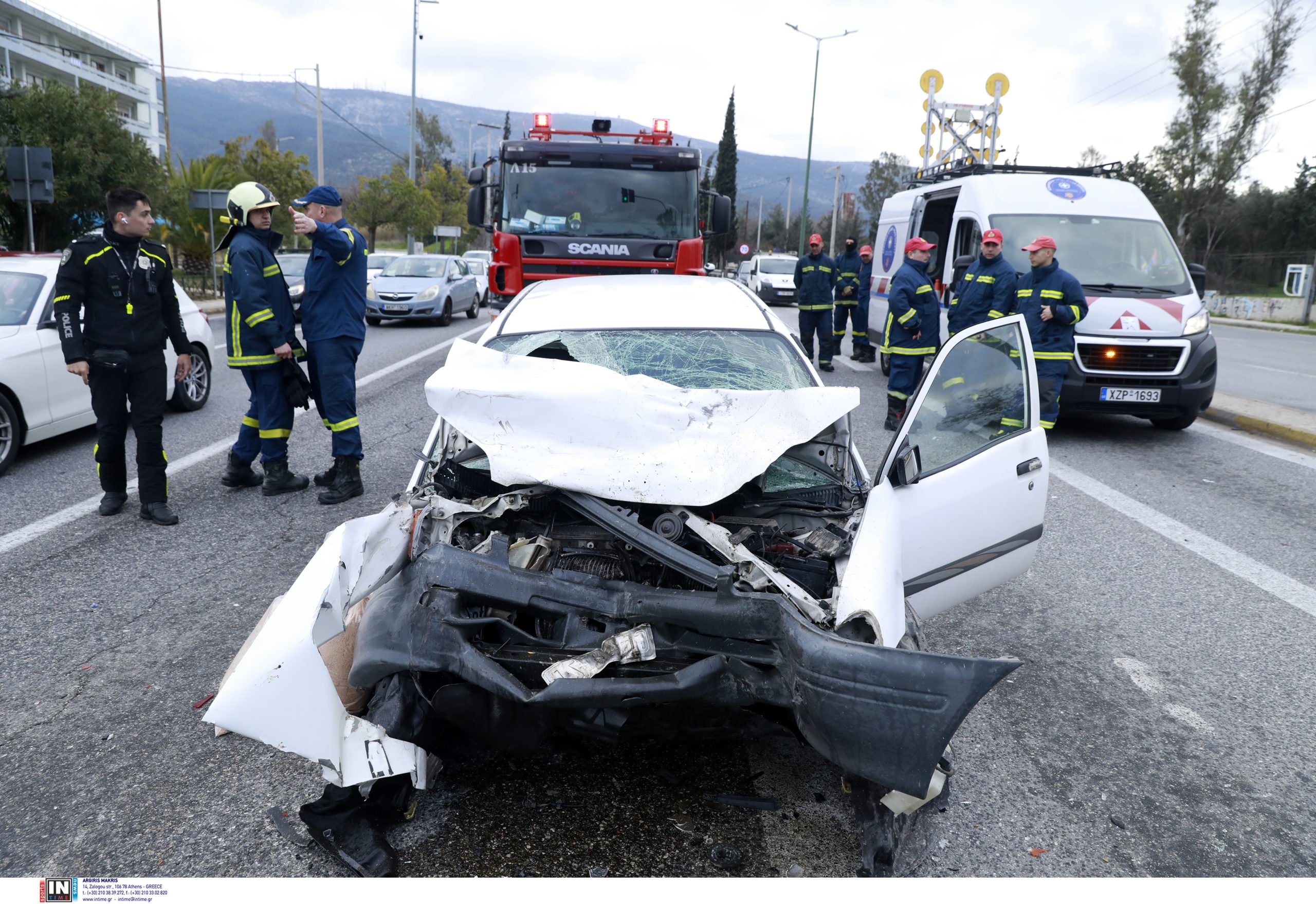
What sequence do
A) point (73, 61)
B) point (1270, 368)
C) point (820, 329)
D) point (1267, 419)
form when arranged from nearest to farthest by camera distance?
point (1267, 419) → point (820, 329) → point (1270, 368) → point (73, 61)

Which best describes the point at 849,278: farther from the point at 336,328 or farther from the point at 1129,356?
the point at 336,328

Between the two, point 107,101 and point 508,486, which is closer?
point 508,486

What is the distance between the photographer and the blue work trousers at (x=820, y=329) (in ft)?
39.1

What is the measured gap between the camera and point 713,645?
2.33 m

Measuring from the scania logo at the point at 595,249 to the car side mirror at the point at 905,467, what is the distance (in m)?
7.27

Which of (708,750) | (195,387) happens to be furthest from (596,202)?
(708,750)

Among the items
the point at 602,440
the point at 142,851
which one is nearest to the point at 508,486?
the point at 602,440

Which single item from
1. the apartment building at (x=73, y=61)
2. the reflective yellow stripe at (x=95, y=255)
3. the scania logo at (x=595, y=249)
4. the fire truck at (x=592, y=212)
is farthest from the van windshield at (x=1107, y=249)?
the apartment building at (x=73, y=61)

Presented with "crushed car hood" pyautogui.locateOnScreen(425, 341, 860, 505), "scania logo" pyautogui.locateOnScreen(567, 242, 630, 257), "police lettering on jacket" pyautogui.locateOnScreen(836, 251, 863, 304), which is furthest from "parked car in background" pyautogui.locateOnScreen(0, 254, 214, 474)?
"police lettering on jacket" pyautogui.locateOnScreen(836, 251, 863, 304)

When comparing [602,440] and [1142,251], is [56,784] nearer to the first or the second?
[602,440]

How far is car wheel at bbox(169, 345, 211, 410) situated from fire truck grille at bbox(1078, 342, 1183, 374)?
8.24 m

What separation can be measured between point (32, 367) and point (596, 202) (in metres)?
5.92

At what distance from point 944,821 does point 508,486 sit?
1.70 meters

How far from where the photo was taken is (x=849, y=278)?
41.8 feet
